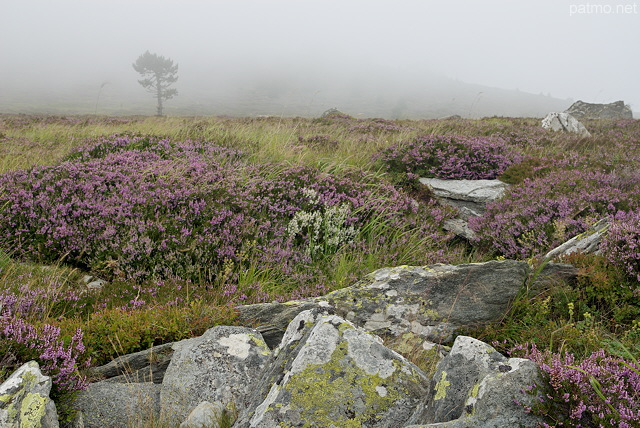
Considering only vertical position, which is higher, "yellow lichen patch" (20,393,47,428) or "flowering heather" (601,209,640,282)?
"flowering heather" (601,209,640,282)

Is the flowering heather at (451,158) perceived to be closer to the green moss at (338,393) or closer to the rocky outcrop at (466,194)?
the rocky outcrop at (466,194)

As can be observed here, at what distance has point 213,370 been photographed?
3055mm

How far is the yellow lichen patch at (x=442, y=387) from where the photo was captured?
2.21 meters

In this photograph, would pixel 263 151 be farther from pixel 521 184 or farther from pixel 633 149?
pixel 633 149

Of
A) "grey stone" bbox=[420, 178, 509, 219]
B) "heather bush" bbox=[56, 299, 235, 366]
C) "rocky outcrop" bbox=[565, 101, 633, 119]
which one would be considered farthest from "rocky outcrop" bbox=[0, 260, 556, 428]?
"rocky outcrop" bbox=[565, 101, 633, 119]

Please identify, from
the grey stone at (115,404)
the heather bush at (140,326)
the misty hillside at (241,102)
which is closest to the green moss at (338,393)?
the grey stone at (115,404)

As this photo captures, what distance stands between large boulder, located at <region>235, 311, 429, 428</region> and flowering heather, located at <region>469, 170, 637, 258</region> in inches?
Answer: 171

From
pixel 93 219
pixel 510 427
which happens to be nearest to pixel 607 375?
pixel 510 427

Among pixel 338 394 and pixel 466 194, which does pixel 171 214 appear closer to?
pixel 338 394

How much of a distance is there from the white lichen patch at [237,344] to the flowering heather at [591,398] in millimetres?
2183

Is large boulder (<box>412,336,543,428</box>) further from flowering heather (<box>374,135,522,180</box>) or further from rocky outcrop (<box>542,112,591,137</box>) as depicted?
rocky outcrop (<box>542,112,591,137</box>)

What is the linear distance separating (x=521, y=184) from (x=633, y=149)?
6262mm

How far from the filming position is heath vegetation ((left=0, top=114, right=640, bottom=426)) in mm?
3016

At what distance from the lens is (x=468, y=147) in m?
10.2
